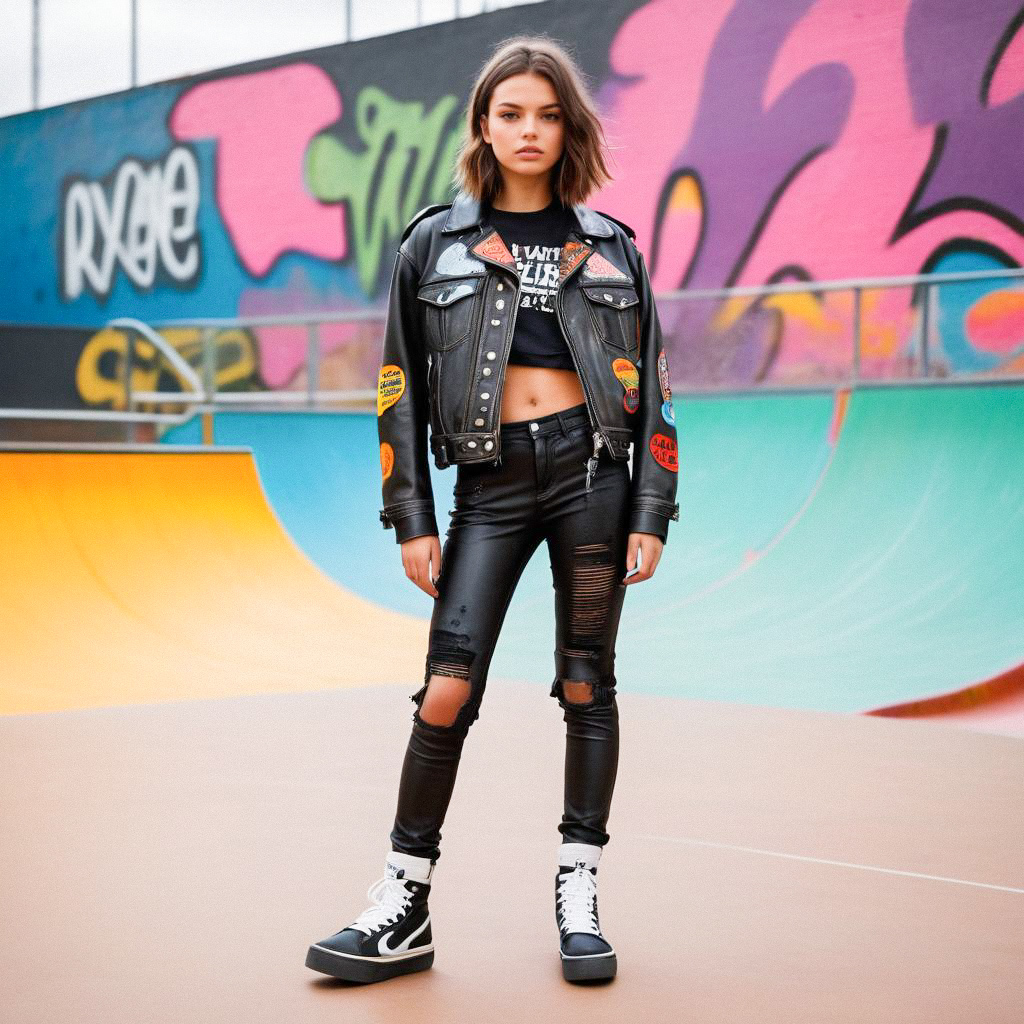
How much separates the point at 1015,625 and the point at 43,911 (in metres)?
4.28

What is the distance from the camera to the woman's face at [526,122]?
2.59 metres

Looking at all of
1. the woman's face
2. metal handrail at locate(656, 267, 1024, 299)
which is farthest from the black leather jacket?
metal handrail at locate(656, 267, 1024, 299)

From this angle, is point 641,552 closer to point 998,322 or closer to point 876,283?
point 998,322

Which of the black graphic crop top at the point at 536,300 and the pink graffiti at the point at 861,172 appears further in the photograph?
the pink graffiti at the point at 861,172

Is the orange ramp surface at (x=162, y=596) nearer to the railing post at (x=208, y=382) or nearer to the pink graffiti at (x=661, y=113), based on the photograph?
the railing post at (x=208, y=382)

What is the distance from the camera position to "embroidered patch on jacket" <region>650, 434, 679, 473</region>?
2.66 m

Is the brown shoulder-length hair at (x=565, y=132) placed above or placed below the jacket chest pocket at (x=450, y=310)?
above

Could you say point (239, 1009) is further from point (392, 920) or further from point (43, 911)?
point (43, 911)

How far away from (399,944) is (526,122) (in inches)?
58.3

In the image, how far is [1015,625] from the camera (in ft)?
19.3

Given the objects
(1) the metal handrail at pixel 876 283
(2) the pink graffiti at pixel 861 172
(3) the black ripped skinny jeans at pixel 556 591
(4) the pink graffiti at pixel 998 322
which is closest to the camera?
(3) the black ripped skinny jeans at pixel 556 591

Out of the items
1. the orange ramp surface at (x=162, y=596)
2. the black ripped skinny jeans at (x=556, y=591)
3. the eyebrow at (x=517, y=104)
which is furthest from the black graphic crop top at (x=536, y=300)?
the orange ramp surface at (x=162, y=596)

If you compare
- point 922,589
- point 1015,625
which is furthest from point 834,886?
point 922,589

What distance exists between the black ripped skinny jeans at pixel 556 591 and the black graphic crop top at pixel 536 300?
11cm
